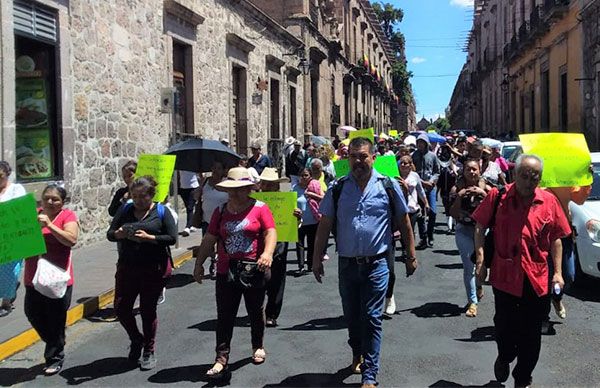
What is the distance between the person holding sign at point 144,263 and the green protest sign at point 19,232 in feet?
2.27

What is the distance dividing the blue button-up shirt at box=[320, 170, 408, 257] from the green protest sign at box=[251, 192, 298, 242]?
1.56 metres

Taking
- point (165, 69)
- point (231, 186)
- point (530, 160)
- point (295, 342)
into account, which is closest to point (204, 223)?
point (295, 342)

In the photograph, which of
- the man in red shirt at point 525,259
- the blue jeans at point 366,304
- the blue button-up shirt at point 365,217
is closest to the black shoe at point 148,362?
the blue jeans at point 366,304

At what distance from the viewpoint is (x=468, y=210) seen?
6285mm

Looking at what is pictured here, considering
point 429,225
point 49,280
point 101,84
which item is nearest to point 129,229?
point 49,280

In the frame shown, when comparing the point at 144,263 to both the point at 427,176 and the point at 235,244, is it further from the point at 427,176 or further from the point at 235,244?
the point at 427,176

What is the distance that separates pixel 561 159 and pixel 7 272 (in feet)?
17.5

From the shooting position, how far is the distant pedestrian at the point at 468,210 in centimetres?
623

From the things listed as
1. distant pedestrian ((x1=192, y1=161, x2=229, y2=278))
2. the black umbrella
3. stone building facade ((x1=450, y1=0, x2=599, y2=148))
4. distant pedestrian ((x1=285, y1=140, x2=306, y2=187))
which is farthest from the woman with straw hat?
stone building facade ((x1=450, y1=0, x2=599, y2=148))

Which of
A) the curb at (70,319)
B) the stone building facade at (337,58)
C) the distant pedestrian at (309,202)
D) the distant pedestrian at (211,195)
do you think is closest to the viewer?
the curb at (70,319)

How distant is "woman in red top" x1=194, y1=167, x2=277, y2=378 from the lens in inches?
189

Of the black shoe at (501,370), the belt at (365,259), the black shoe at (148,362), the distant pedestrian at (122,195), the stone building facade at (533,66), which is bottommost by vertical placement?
the black shoe at (148,362)

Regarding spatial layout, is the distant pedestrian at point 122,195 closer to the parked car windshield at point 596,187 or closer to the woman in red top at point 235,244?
the woman in red top at point 235,244

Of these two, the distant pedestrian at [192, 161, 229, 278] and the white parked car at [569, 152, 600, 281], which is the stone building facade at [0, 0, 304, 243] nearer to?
the distant pedestrian at [192, 161, 229, 278]
